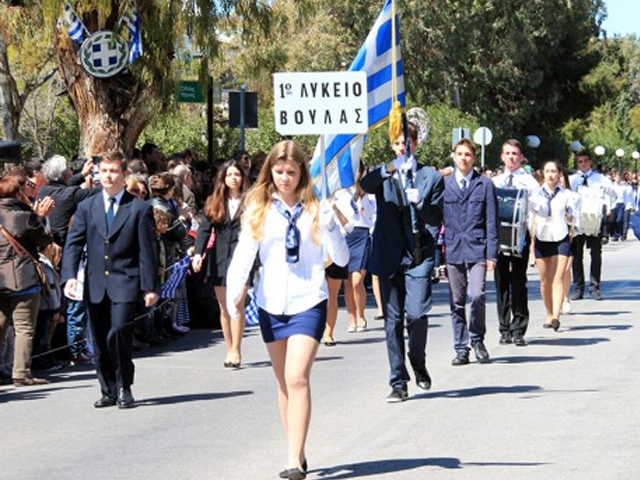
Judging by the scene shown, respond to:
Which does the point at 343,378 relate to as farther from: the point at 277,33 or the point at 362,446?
the point at 277,33

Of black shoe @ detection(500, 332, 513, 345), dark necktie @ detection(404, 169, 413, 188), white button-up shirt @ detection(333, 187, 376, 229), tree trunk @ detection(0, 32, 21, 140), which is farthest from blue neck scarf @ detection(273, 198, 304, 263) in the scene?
tree trunk @ detection(0, 32, 21, 140)

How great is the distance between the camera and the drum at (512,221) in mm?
14469

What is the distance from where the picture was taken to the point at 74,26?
19.3m

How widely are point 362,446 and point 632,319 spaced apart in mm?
9112

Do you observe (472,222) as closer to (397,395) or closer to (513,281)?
(513,281)

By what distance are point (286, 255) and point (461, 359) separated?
17.7 feet

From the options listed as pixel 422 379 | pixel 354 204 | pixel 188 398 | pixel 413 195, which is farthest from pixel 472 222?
pixel 354 204

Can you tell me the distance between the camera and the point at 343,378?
1263cm

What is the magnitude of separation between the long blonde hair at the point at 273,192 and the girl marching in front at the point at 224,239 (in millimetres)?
5254

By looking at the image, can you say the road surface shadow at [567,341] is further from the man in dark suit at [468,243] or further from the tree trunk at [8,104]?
the tree trunk at [8,104]

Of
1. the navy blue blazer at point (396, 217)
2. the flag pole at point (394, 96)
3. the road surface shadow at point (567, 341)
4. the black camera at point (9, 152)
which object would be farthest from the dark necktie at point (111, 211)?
the road surface shadow at point (567, 341)

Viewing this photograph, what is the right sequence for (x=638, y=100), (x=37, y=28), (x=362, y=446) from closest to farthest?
(x=362, y=446)
(x=37, y=28)
(x=638, y=100)

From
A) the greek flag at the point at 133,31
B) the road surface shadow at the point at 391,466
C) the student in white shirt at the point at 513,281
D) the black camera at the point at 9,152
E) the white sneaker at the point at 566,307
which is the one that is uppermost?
the greek flag at the point at 133,31

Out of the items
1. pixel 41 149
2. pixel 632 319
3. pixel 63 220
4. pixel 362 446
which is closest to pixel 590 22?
pixel 41 149
